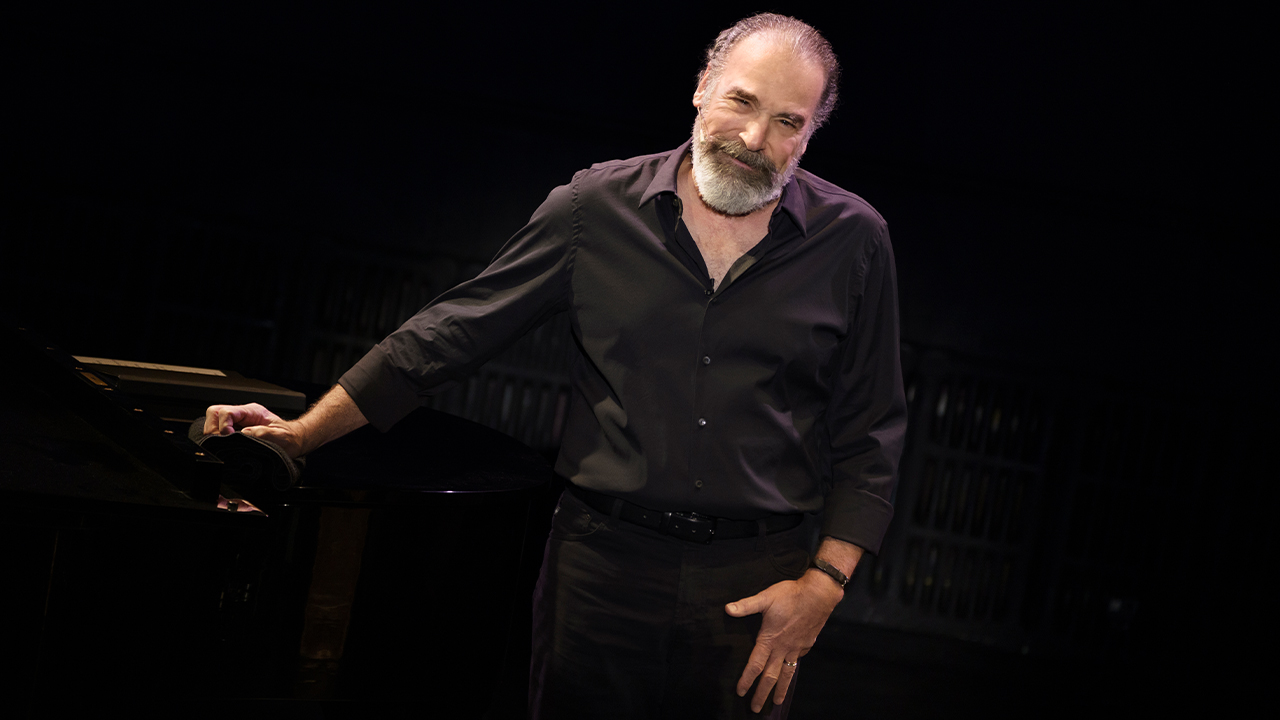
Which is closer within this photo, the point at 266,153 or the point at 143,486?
the point at 143,486

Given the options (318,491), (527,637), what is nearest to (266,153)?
(527,637)

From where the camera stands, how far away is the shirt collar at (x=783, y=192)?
170cm

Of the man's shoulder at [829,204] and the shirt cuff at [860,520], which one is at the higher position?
the man's shoulder at [829,204]

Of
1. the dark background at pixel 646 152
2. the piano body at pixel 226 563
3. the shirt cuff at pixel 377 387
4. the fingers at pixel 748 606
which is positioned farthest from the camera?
the dark background at pixel 646 152

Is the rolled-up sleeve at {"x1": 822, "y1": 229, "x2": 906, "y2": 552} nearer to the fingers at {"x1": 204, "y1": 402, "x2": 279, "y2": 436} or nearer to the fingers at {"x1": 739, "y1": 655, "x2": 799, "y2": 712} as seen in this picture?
the fingers at {"x1": 739, "y1": 655, "x2": 799, "y2": 712}

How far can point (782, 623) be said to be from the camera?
5.29ft

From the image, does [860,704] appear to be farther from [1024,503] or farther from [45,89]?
[45,89]

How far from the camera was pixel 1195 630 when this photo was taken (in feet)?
14.2

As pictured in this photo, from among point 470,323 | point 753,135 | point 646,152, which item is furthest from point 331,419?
point 646,152

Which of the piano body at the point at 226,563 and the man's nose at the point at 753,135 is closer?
the piano body at the point at 226,563

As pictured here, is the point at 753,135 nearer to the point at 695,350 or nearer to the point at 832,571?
the point at 695,350

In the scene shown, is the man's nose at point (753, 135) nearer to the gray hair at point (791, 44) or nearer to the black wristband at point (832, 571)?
the gray hair at point (791, 44)

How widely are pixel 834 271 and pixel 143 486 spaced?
43.3 inches

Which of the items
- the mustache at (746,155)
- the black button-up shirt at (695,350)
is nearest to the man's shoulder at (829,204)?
the black button-up shirt at (695,350)
